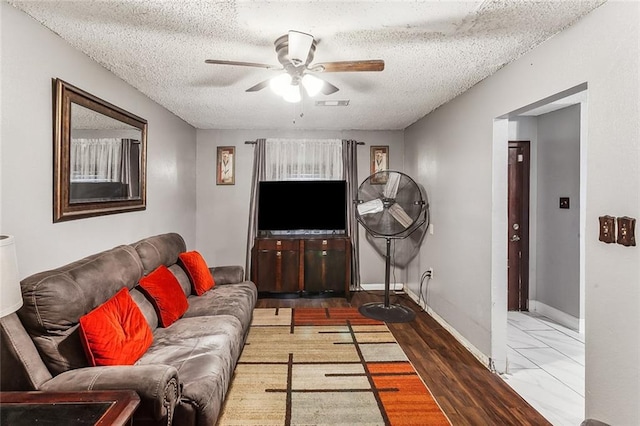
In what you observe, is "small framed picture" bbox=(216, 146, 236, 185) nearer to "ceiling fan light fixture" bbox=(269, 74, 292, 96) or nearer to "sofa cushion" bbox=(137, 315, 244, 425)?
"sofa cushion" bbox=(137, 315, 244, 425)

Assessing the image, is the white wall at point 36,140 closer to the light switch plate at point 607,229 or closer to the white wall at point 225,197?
the white wall at point 225,197

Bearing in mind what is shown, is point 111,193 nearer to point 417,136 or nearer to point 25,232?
point 25,232

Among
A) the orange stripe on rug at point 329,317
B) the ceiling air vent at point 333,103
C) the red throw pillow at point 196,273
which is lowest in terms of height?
the orange stripe on rug at point 329,317

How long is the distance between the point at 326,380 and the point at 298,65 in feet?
7.30

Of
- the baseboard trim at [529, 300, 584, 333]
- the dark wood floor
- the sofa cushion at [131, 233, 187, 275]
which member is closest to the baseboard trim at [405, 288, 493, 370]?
the dark wood floor

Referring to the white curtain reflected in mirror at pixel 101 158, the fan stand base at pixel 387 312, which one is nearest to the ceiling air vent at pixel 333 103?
the white curtain reflected in mirror at pixel 101 158

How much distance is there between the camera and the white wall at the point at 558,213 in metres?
3.80

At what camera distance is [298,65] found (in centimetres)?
212

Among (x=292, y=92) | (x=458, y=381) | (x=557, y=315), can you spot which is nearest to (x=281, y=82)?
(x=292, y=92)

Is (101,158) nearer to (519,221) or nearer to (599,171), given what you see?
(599,171)

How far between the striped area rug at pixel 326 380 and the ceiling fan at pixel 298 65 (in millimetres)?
2101

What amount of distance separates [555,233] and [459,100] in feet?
6.62

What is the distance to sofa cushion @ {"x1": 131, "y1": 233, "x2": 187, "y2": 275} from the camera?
112 inches

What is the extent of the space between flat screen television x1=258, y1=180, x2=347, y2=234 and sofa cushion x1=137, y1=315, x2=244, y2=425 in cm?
232
